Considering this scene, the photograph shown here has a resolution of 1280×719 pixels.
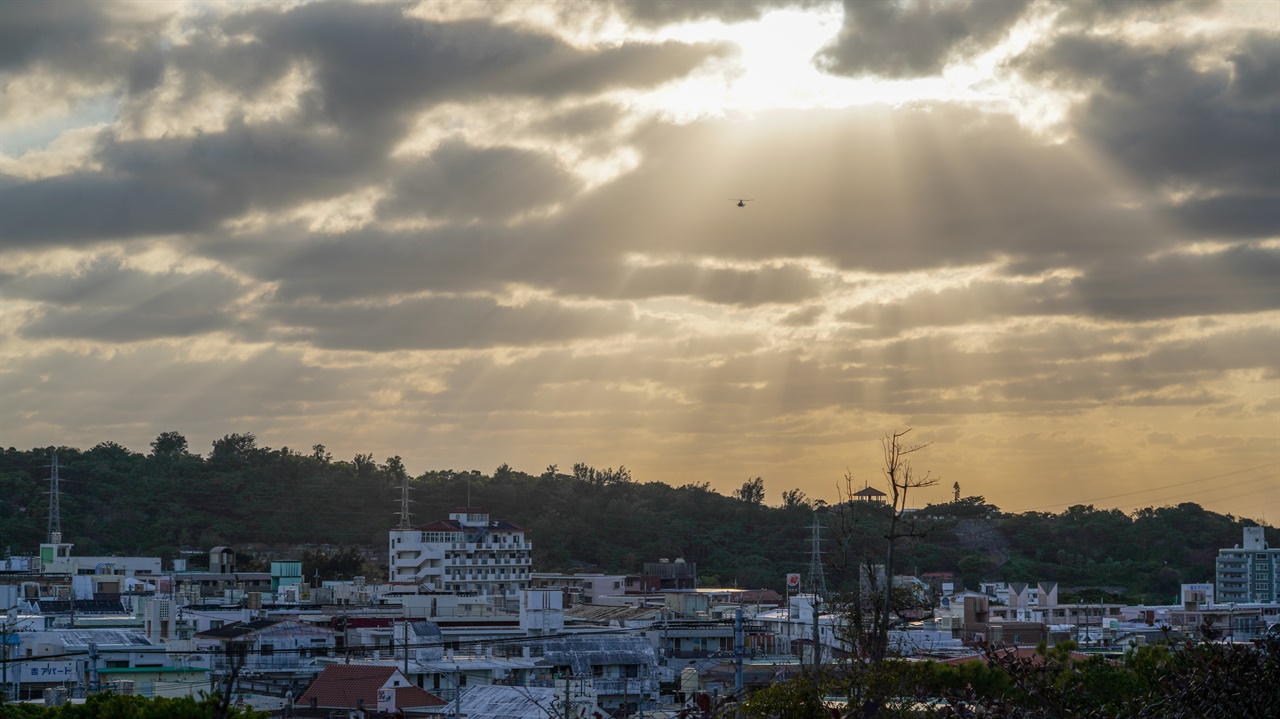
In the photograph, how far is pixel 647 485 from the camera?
129875 mm

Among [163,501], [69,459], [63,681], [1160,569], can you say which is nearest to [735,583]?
[1160,569]

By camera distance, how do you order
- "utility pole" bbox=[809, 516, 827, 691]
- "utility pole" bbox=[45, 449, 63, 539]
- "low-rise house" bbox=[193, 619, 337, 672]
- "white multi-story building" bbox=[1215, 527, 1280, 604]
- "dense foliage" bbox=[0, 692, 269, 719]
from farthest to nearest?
1. "white multi-story building" bbox=[1215, 527, 1280, 604]
2. "utility pole" bbox=[45, 449, 63, 539]
3. "low-rise house" bbox=[193, 619, 337, 672]
4. "dense foliage" bbox=[0, 692, 269, 719]
5. "utility pole" bbox=[809, 516, 827, 691]

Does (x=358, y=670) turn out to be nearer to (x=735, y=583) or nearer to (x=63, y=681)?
(x=63, y=681)

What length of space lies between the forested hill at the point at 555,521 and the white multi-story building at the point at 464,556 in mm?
22467

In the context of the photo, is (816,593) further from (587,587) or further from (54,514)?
(54,514)

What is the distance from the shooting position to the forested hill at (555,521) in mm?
Answer: 105750

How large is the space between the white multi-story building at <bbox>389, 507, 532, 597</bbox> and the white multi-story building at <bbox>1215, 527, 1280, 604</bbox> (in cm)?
4764

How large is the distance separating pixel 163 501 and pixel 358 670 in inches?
2887

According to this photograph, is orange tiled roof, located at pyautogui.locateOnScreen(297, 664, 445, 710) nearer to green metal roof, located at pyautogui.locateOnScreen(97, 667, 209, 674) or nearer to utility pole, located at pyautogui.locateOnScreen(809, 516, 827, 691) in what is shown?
green metal roof, located at pyautogui.locateOnScreen(97, 667, 209, 674)

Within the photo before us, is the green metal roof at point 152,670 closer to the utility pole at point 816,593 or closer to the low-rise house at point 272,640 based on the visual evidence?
the low-rise house at point 272,640

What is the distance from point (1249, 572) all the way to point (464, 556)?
54235 mm

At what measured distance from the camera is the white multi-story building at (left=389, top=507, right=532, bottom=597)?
82500 mm

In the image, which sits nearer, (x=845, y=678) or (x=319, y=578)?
(x=845, y=678)

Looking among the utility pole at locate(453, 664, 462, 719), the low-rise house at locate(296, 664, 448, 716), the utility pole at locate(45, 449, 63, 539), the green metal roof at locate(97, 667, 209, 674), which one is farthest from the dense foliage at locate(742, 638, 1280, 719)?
the utility pole at locate(45, 449, 63, 539)
